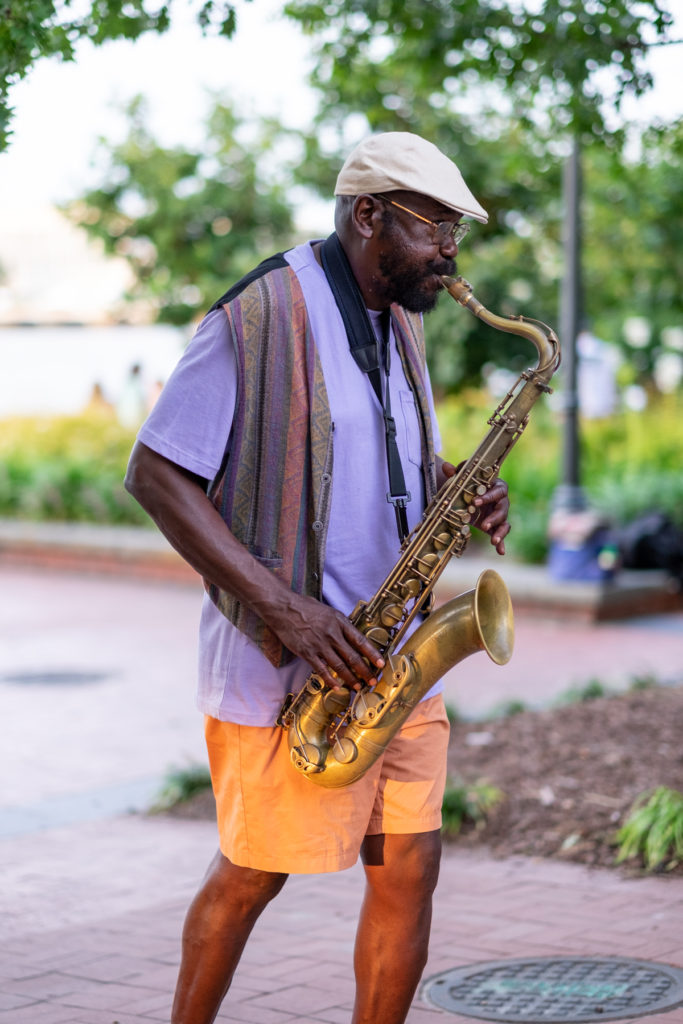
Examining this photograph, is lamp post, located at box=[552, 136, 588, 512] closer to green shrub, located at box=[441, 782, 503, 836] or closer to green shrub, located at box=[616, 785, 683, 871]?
green shrub, located at box=[441, 782, 503, 836]

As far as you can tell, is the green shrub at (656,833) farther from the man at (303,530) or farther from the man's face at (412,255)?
the man's face at (412,255)

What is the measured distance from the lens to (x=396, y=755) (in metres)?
3.12

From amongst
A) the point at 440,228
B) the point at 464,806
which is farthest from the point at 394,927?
the point at 464,806

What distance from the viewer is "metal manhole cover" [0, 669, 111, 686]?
945cm

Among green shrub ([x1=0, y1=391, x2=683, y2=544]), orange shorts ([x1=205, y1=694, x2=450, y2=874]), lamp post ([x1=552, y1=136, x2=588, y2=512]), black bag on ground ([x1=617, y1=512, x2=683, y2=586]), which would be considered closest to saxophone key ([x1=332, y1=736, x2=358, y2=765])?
orange shorts ([x1=205, y1=694, x2=450, y2=874])

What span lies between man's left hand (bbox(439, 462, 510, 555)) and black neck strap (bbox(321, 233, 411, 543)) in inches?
6.5

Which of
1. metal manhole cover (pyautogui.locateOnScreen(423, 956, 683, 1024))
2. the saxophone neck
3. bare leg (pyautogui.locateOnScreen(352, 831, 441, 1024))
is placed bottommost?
metal manhole cover (pyautogui.locateOnScreen(423, 956, 683, 1024))

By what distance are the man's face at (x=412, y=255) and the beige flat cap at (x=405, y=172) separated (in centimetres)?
4

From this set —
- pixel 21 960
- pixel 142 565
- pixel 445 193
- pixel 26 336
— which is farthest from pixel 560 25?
pixel 26 336

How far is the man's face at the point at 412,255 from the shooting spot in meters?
3.02

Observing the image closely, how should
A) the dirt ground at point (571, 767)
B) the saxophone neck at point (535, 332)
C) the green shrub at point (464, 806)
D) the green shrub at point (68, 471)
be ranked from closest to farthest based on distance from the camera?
the saxophone neck at point (535, 332) → the dirt ground at point (571, 767) → the green shrub at point (464, 806) → the green shrub at point (68, 471)

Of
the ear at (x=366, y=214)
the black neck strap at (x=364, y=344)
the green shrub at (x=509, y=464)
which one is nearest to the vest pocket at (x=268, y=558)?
the black neck strap at (x=364, y=344)

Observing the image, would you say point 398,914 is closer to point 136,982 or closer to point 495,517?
point 495,517

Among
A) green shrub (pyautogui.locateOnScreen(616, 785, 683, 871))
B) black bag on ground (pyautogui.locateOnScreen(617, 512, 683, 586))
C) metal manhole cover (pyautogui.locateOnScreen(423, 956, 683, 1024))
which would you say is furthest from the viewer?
black bag on ground (pyautogui.locateOnScreen(617, 512, 683, 586))
